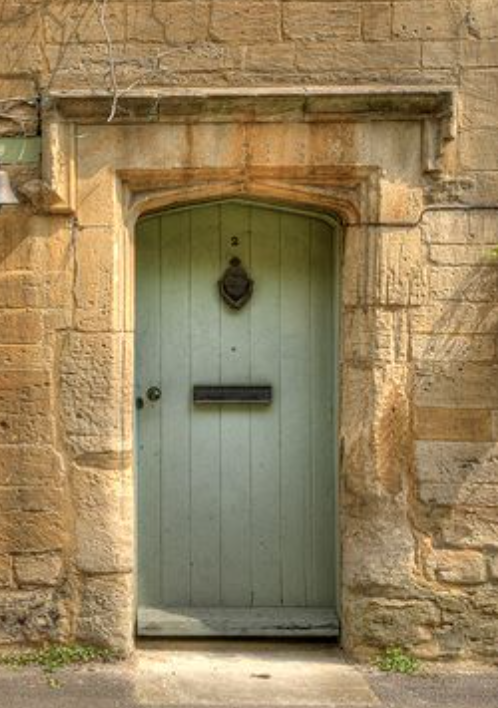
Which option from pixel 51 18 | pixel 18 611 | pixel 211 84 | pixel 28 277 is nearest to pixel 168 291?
pixel 28 277

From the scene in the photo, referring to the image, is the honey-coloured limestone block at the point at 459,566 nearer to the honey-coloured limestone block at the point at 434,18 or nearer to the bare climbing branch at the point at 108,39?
A: the honey-coloured limestone block at the point at 434,18

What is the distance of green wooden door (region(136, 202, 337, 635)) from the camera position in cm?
516

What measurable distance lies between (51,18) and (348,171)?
165 centimetres

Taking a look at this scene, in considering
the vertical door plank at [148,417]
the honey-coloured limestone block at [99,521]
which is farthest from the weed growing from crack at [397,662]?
the honey-coloured limestone block at [99,521]

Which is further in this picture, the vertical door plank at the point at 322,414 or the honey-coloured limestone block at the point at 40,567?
the vertical door plank at the point at 322,414

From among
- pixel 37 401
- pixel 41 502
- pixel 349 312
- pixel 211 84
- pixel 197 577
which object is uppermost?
pixel 211 84

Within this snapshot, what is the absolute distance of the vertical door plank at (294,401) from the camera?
5.17 meters

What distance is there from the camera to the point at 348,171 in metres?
4.77

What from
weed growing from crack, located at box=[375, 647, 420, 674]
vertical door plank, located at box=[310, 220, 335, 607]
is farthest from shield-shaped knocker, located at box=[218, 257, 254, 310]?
weed growing from crack, located at box=[375, 647, 420, 674]

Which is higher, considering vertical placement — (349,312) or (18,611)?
(349,312)

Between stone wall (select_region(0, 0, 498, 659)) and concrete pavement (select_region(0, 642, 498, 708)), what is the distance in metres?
0.18

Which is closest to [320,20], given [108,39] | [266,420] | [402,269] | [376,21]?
[376,21]

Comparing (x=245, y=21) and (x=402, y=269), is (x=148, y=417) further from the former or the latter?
(x=245, y=21)

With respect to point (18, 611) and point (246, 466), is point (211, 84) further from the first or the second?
point (18, 611)
